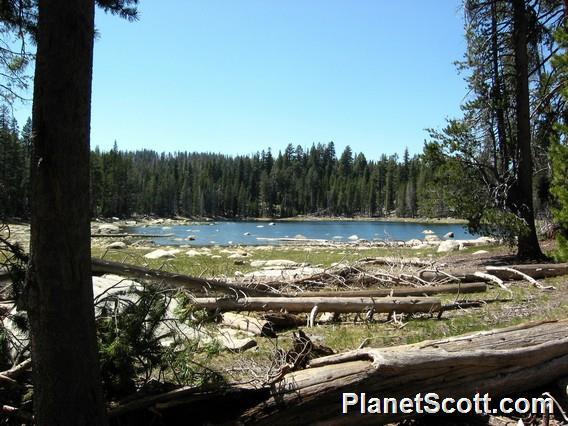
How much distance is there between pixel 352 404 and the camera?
4.39 meters

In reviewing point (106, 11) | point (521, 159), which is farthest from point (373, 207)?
point (106, 11)

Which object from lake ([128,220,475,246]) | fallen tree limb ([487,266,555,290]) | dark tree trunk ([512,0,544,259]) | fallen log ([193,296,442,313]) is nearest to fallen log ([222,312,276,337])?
fallen log ([193,296,442,313])

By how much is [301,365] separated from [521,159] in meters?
15.0

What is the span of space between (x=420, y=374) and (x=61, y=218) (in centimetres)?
356

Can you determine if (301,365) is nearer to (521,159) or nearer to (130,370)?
(130,370)

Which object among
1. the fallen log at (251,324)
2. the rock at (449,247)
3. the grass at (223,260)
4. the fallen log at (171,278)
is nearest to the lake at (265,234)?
the rock at (449,247)

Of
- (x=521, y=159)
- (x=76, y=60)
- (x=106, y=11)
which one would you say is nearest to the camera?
→ (x=76, y=60)

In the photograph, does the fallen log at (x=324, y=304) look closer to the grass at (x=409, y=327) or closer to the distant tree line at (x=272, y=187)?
the grass at (x=409, y=327)

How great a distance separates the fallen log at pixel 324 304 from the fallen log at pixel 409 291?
3.11 feet

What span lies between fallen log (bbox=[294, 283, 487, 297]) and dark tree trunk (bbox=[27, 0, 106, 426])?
738cm

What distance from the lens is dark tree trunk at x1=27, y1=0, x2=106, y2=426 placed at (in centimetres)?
353

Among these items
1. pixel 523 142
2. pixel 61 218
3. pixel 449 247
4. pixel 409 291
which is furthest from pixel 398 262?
pixel 61 218

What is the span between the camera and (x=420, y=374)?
473 cm

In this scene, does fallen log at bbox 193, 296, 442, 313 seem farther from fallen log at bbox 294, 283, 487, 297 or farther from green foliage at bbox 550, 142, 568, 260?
green foliage at bbox 550, 142, 568, 260
